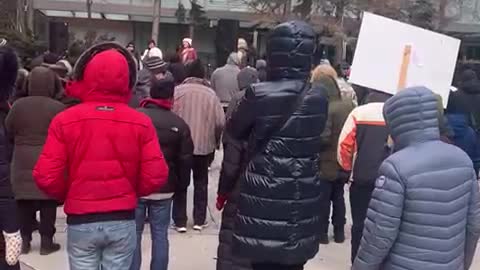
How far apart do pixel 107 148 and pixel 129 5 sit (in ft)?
136

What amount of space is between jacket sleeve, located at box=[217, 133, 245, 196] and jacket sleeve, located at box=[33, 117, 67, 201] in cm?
101

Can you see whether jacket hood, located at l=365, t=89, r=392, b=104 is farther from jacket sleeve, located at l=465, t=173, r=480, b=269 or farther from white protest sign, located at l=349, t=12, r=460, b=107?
jacket sleeve, located at l=465, t=173, r=480, b=269

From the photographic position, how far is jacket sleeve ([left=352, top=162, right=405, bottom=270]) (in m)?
3.26

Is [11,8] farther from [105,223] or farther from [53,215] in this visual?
[105,223]

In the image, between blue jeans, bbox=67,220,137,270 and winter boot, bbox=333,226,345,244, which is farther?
winter boot, bbox=333,226,345,244

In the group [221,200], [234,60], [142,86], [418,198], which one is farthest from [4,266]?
[234,60]

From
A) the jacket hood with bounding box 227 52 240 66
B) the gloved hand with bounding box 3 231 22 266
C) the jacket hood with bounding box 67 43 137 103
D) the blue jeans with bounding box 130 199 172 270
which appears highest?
the jacket hood with bounding box 67 43 137 103

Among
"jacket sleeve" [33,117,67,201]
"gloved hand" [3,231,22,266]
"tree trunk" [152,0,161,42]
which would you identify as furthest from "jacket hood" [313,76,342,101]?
"tree trunk" [152,0,161,42]

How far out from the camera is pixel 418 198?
3.27m

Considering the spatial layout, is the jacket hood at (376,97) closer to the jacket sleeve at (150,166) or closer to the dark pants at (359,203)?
the dark pants at (359,203)

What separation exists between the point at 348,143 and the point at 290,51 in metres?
1.88

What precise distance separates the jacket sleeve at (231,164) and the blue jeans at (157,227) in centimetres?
103

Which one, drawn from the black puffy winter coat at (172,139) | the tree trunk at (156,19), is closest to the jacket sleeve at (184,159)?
the black puffy winter coat at (172,139)

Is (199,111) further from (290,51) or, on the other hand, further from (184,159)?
(290,51)
